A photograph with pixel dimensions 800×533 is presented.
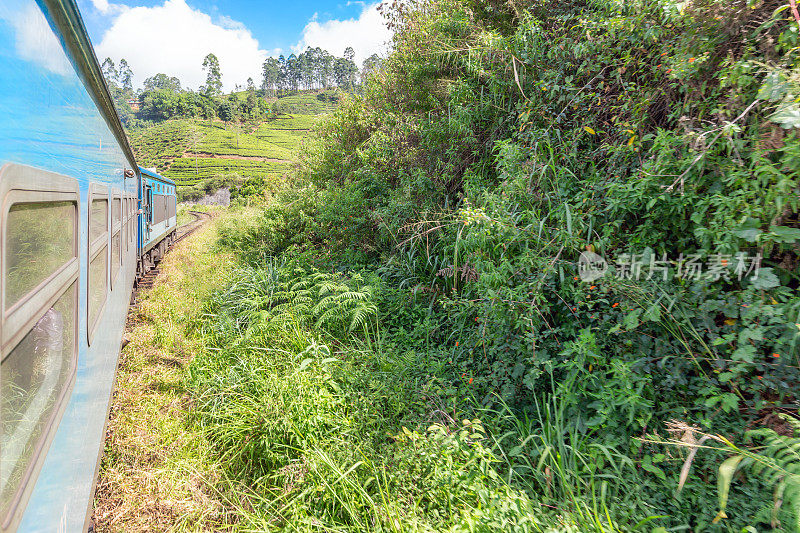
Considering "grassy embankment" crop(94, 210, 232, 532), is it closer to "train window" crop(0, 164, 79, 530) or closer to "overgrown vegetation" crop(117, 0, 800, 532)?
"overgrown vegetation" crop(117, 0, 800, 532)

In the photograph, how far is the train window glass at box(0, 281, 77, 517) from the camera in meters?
0.84

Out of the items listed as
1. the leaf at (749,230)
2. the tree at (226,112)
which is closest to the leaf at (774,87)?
the leaf at (749,230)

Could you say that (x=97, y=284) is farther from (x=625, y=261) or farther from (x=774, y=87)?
(x=774, y=87)

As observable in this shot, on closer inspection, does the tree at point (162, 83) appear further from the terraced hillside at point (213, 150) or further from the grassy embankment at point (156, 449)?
the grassy embankment at point (156, 449)

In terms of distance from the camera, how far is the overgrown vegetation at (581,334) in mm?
1966

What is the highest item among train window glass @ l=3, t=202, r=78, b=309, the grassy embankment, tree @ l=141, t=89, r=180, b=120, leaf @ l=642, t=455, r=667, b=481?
tree @ l=141, t=89, r=180, b=120

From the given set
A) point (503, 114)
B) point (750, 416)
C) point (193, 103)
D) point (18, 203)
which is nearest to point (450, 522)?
point (750, 416)

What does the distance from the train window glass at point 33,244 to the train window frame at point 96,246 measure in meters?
0.48

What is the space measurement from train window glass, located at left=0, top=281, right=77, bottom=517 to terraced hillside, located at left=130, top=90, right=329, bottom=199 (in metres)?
36.8

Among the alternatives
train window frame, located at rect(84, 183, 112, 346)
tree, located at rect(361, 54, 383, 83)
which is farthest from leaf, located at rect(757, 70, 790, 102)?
tree, located at rect(361, 54, 383, 83)

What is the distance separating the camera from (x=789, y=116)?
5.97ft

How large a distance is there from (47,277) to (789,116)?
3.25 m

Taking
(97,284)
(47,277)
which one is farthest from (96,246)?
(47,277)

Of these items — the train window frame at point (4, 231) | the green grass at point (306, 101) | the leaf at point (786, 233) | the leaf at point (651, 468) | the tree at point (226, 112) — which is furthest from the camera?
the green grass at point (306, 101)
